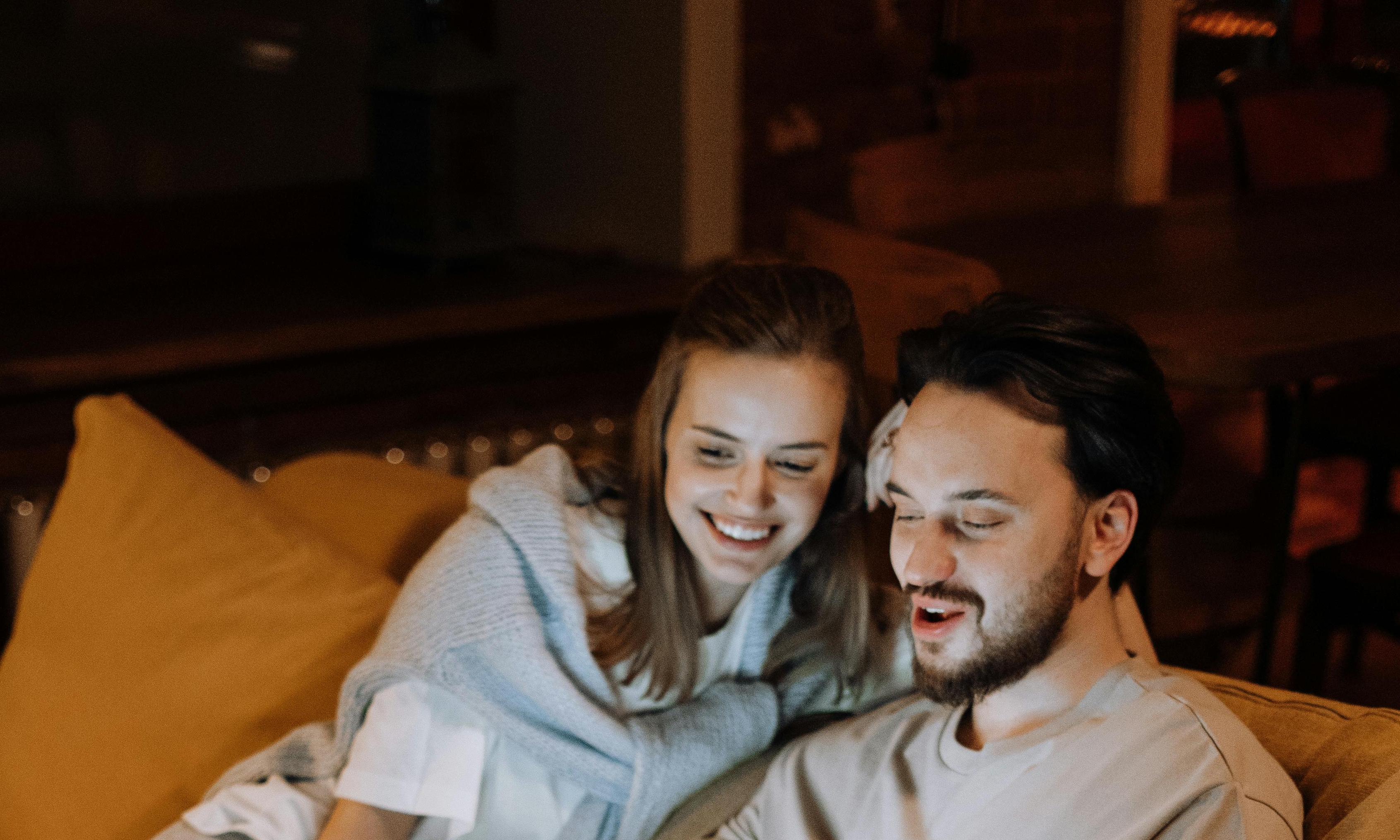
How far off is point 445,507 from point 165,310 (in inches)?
47.9

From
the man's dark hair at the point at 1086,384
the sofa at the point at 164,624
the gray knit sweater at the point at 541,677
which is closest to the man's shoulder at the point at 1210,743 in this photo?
the man's dark hair at the point at 1086,384

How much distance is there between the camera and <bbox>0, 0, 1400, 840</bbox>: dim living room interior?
92.4 inches

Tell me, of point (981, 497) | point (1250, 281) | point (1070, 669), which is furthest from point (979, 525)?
point (1250, 281)

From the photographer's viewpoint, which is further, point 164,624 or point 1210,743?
point 164,624

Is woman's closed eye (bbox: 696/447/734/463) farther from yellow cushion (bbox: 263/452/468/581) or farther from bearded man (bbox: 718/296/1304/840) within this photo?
yellow cushion (bbox: 263/452/468/581)

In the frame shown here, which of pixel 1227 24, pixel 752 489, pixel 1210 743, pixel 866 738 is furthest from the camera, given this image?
pixel 1227 24

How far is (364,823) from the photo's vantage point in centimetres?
138

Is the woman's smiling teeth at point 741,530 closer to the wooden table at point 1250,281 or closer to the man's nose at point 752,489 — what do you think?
the man's nose at point 752,489

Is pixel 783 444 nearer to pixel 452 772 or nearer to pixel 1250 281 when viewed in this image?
pixel 452 772

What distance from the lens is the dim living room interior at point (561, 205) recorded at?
2348 mm

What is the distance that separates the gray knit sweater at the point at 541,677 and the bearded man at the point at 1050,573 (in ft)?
1.37

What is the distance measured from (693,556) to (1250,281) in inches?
32.3

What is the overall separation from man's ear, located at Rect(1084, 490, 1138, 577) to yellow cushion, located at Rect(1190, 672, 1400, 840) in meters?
0.20

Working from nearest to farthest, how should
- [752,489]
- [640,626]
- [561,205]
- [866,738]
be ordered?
[866,738] < [752,489] < [640,626] < [561,205]
